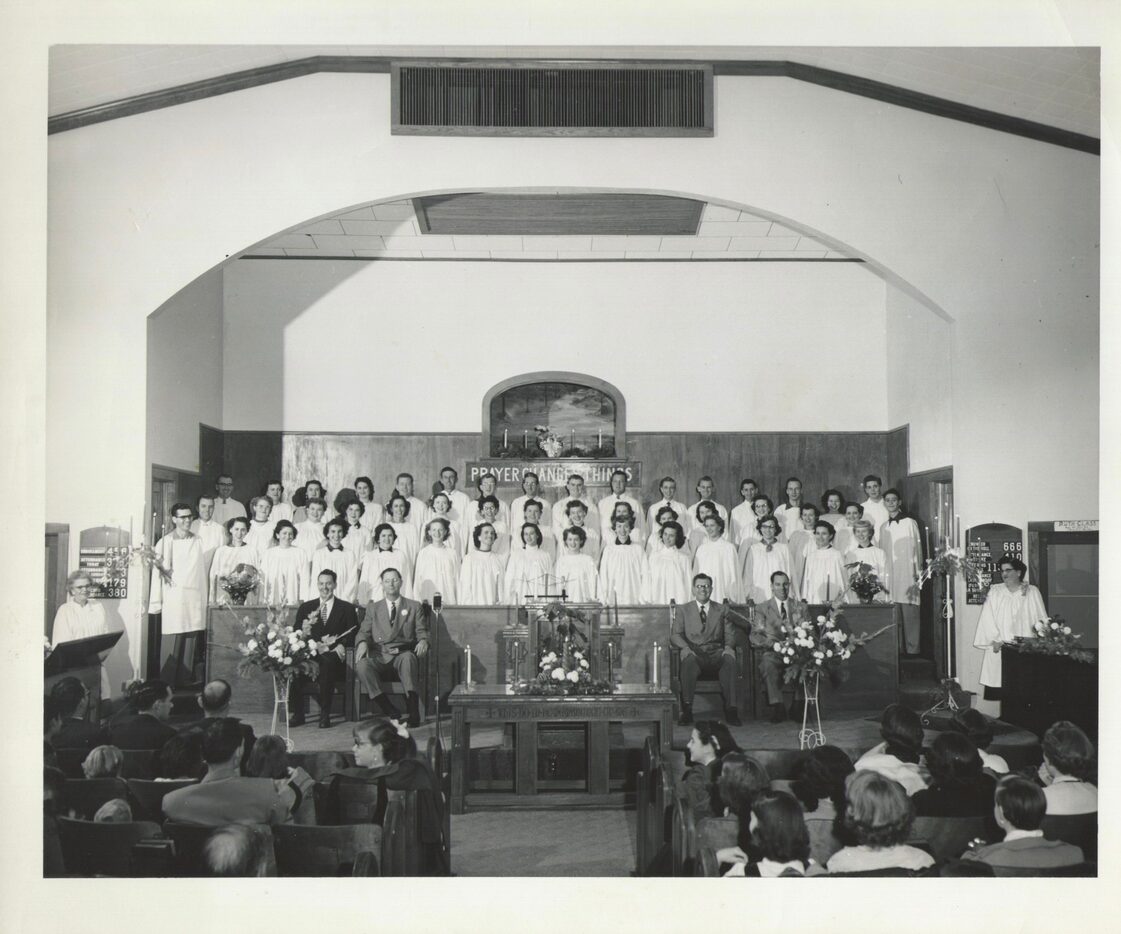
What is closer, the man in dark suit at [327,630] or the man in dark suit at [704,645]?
the man in dark suit at [327,630]

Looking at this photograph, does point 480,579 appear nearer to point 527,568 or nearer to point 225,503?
point 527,568

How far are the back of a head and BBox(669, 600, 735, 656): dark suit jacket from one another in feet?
17.6

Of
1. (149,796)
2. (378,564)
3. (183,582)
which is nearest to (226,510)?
(183,582)

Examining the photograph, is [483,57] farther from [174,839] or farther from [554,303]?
[554,303]

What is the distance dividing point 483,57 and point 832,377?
23.5 feet

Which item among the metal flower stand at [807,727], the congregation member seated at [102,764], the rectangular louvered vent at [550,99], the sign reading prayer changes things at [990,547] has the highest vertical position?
the rectangular louvered vent at [550,99]

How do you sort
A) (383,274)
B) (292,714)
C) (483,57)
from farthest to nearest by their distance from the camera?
(383,274), (292,714), (483,57)

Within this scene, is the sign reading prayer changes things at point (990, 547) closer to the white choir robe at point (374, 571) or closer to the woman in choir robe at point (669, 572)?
the woman in choir robe at point (669, 572)

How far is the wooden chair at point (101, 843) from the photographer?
13.4ft

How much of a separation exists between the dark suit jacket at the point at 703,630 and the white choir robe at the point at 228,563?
3.98 m

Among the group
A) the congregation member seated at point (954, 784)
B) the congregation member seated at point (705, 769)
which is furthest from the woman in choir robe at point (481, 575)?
the congregation member seated at point (954, 784)

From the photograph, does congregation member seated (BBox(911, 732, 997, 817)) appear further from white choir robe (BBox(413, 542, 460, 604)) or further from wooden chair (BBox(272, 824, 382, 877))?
white choir robe (BBox(413, 542, 460, 604))

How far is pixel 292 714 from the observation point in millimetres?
8680
